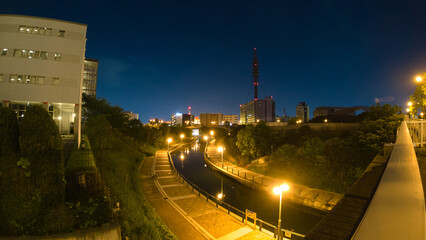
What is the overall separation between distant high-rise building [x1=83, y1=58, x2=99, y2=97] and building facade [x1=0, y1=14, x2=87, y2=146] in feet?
227

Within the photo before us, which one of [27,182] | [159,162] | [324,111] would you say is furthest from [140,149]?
[324,111]

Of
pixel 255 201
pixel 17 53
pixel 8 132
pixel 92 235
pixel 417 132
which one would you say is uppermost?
pixel 17 53

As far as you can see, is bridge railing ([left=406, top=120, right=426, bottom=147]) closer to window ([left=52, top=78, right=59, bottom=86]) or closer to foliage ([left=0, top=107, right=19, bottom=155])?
foliage ([left=0, top=107, right=19, bottom=155])

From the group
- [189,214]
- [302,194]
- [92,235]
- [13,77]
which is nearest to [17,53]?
[13,77]

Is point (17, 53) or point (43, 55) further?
point (43, 55)

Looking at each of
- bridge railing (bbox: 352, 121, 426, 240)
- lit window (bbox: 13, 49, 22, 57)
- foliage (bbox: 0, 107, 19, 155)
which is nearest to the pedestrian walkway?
bridge railing (bbox: 352, 121, 426, 240)

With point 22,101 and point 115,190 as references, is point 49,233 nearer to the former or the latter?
point 115,190

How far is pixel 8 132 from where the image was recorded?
25.4 ft

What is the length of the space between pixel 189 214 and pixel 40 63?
71.0 feet

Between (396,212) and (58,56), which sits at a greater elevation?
(58,56)

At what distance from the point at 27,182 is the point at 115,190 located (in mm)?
5968

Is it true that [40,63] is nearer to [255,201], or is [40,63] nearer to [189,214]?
[189,214]

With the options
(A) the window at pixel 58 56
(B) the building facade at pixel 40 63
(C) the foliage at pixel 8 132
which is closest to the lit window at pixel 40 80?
(B) the building facade at pixel 40 63

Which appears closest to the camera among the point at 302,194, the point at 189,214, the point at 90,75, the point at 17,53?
the point at 189,214
